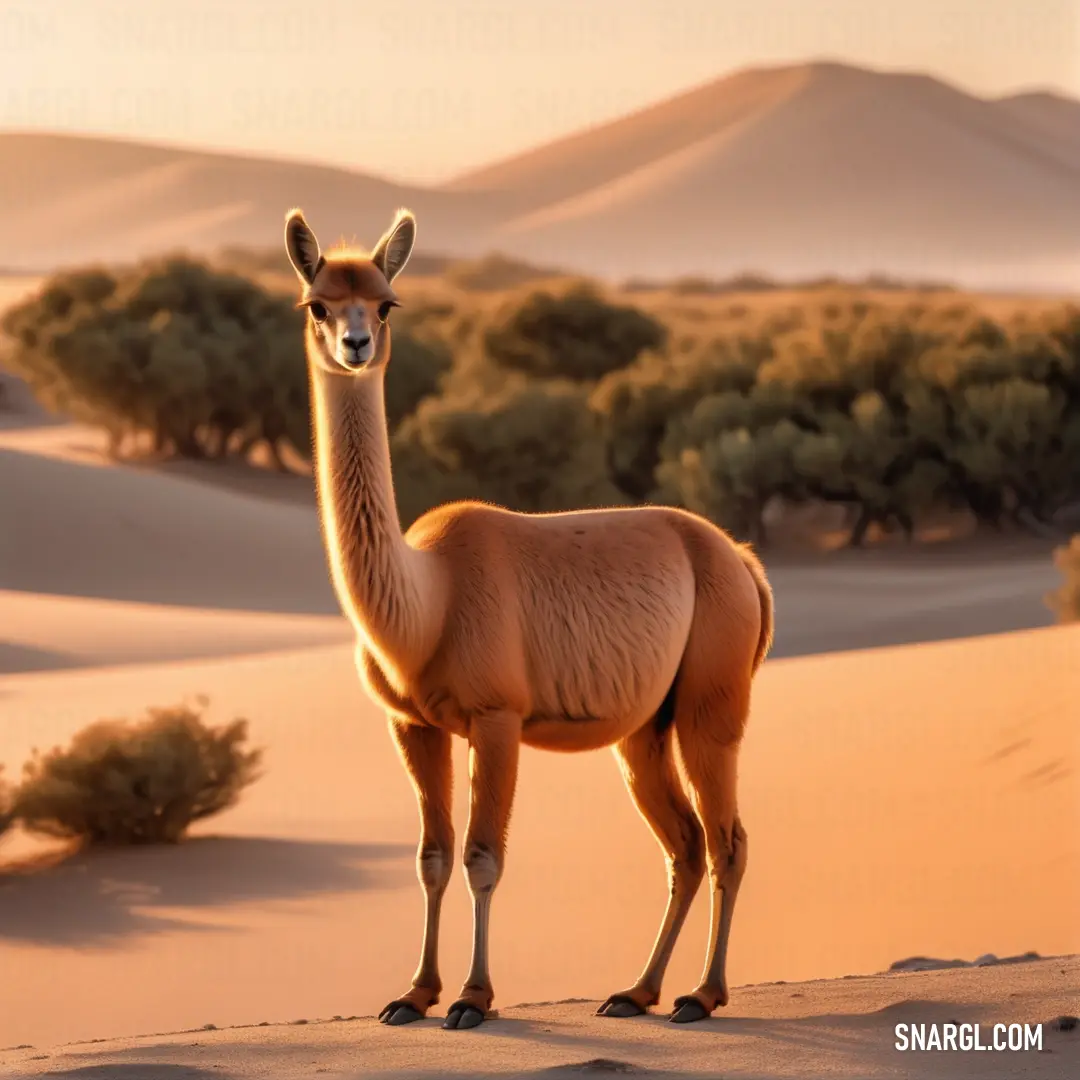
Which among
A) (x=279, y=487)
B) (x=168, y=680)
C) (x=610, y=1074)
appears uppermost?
(x=279, y=487)

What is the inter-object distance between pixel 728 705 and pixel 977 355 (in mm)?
30727

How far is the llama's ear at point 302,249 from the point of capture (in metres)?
6.50

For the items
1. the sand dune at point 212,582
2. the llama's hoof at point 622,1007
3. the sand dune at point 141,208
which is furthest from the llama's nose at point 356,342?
the sand dune at point 141,208


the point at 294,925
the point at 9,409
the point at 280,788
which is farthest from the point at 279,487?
the point at 294,925

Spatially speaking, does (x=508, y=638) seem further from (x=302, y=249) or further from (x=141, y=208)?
(x=141, y=208)

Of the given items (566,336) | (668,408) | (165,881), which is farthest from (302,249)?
(566,336)

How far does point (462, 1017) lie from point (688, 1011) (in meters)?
0.80

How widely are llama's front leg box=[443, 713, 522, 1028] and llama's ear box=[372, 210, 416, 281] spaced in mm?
1450

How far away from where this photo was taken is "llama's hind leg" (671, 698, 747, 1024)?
7109 mm

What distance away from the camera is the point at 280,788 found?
14.8 metres

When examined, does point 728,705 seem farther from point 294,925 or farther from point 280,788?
point 280,788

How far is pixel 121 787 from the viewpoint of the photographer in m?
12.8

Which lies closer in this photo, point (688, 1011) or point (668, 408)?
point (688, 1011)

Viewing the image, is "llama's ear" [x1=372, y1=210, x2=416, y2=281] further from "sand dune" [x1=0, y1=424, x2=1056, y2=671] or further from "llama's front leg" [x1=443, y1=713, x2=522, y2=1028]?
"sand dune" [x1=0, y1=424, x2=1056, y2=671]
